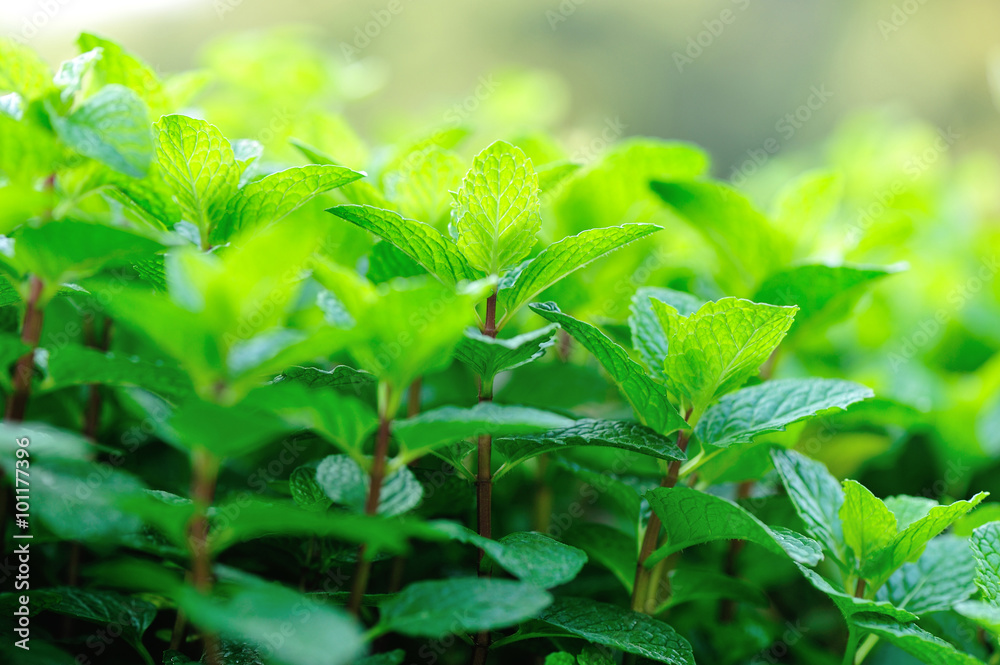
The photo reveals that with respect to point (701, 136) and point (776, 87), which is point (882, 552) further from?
point (776, 87)

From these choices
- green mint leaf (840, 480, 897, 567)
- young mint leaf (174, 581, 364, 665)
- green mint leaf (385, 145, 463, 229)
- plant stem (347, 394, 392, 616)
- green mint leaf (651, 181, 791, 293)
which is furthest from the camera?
green mint leaf (651, 181, 791, 293)

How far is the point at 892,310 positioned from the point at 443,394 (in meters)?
0.91

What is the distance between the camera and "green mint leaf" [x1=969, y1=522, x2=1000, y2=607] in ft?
1.83

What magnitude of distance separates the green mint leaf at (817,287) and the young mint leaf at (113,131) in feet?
2.08

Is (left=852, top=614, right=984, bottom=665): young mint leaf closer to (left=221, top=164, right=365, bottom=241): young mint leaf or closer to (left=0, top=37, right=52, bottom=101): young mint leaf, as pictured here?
(left=221, top=164, right=365, bottom=241): young mint leaf

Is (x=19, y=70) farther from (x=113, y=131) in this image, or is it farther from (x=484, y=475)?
(x=484, y=475)

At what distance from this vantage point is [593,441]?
0.55 meters

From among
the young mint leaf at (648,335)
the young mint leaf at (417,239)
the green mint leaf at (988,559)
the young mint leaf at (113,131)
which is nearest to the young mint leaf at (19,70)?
the young mint leaf at (113,131)

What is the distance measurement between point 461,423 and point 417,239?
182 mm

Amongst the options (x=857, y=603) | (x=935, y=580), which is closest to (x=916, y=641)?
(x=857, y=603)

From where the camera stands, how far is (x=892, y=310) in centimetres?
134

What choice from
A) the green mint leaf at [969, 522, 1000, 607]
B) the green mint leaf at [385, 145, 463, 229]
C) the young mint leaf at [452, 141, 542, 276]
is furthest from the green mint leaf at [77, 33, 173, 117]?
the green mint leaf at [969, 522, 1000, 607]

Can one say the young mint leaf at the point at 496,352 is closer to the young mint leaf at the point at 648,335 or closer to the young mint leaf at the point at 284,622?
the young mint leaf at the point at 648,335

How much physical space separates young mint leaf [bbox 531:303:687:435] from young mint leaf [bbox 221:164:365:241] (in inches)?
7.7
